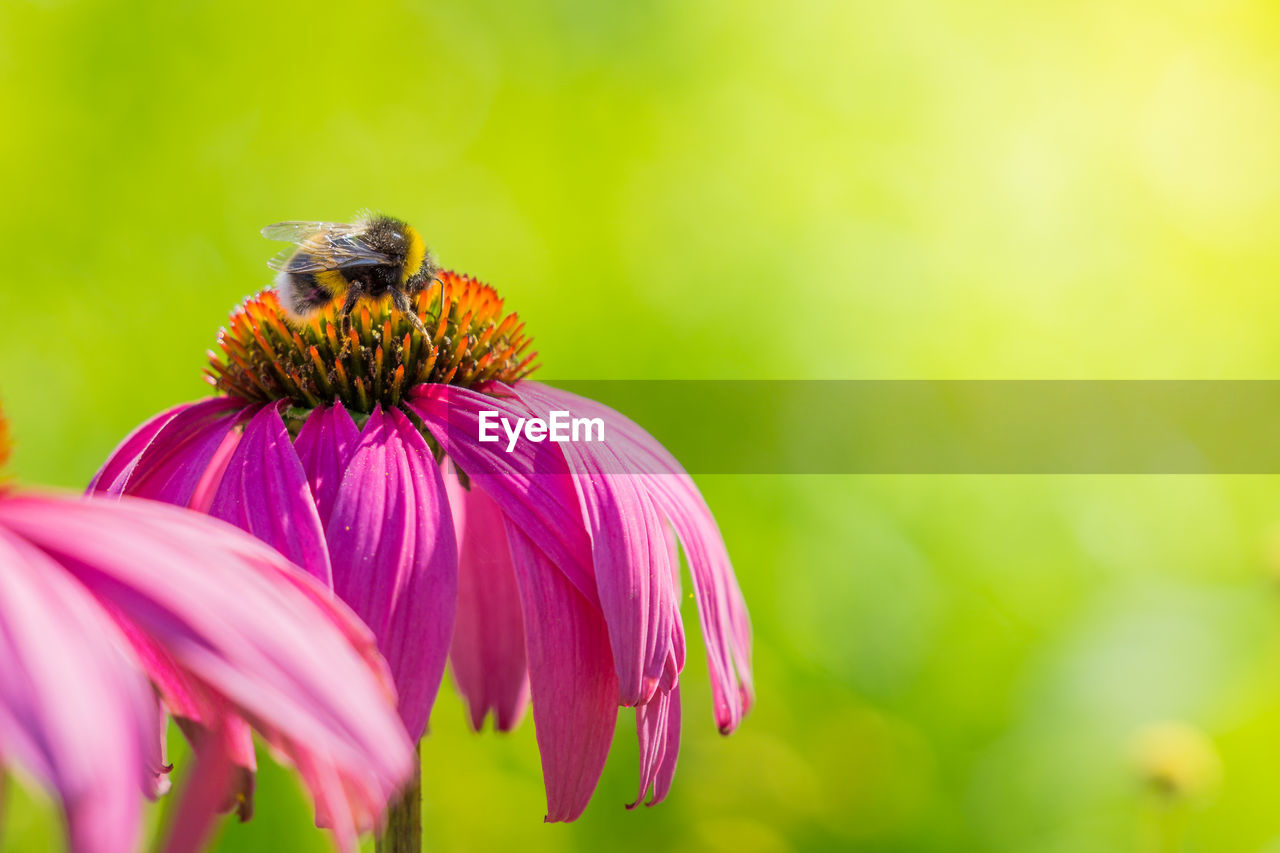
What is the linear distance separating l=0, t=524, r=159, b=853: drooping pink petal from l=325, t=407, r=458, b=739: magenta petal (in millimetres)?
190

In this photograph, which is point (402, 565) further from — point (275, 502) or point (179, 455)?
point (179, 455)

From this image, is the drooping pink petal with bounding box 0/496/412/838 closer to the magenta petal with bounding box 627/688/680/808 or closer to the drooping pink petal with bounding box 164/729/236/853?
the drooping pink petal with bounding box 164/729/236/853

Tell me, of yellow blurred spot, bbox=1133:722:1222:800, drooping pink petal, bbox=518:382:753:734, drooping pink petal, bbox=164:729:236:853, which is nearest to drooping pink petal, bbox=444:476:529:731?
drooping pink petal, bbox=518:382:753:734

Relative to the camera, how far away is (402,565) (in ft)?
1.75

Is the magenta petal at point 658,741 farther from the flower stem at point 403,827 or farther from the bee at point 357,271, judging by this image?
the bee at point 357,271

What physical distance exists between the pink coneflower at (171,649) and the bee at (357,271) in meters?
0.31

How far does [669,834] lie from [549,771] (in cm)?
88

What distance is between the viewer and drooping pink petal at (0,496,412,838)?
304 mm

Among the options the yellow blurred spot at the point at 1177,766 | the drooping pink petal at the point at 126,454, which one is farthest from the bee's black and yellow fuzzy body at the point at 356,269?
the yellow blurred spot at the point at 1177,766

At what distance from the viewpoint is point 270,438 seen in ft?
1.95

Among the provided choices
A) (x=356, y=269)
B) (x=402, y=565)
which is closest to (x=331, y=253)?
(x=356, y=269)

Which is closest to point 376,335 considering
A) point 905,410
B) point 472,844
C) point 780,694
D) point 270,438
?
point 270,438

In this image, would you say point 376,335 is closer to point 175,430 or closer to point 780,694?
point 175,430

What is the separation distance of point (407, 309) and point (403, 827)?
312mm
